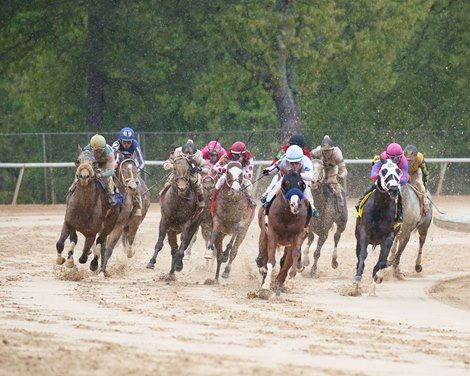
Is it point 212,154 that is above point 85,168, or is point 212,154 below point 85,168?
below

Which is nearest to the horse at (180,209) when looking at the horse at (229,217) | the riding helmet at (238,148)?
the horse at (229,217)

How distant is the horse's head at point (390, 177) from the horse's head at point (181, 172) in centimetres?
292

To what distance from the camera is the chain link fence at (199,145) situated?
3769cm

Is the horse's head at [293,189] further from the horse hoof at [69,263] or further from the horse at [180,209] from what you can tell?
the horse hoof at [69,263]

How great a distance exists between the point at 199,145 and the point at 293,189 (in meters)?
→ 23.4

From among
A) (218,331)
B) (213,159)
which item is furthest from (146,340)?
(213,159)

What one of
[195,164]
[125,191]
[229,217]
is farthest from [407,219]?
[125,191]

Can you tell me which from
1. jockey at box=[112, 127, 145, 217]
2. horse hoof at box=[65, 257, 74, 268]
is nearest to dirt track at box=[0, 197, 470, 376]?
horse hoof at box=[65, 257, 74, 268]

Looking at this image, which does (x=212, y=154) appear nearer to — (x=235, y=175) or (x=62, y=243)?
(x=235, y=175)

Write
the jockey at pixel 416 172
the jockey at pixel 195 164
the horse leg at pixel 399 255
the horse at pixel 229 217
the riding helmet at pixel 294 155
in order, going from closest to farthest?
the riding helmet at pixel 294 155 → the jockey at pixel 195 164 → the horse at pixel 229 217 → the horse leg at pixel 399 255 → the jockey at pixel 416 172

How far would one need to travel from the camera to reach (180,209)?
65.5 feet

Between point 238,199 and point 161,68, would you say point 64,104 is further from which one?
point 238,199

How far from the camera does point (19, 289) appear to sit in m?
17.3

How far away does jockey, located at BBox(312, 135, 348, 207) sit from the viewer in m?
21.7
